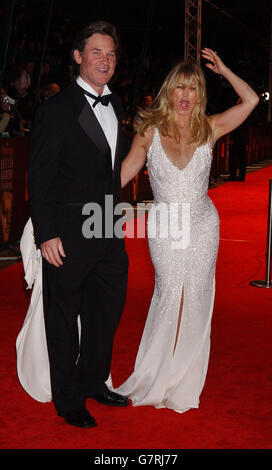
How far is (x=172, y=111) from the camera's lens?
12.6 ft

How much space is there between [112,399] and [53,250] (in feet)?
3.21

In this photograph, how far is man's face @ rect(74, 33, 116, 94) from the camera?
3518 millimetres

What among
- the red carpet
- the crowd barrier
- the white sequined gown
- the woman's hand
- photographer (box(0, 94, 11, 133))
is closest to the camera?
the red carpet

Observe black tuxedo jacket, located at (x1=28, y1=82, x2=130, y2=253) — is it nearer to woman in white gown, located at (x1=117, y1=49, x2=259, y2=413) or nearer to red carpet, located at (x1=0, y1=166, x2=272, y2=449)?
woman in white gown, located at (x1=117, y1=49, x2=259, y2=413)

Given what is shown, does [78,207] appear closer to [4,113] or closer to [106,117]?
[106,117]

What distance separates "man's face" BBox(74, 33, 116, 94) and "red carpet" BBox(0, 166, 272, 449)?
5.47ft

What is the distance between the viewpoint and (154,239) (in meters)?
4.06

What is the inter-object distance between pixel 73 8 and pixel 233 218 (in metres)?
8.77

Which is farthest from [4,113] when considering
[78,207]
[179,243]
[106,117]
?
[78,207]

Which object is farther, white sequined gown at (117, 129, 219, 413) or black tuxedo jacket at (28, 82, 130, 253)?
white sequined gown at (117, 129, 219, 413)

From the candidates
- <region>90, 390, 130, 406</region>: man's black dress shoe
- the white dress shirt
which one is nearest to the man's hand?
the white dress shirt

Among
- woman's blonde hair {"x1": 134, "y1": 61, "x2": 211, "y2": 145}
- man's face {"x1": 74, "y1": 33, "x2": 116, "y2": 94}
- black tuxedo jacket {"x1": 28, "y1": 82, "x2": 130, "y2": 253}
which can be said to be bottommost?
black tuxedo jacket {"x1": 28, "y1": 82, "x2": 130, "y2": 253}

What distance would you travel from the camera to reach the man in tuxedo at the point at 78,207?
3.46 meters

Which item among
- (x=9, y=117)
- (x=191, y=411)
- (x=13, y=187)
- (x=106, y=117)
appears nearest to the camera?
(x=106, y=117)
